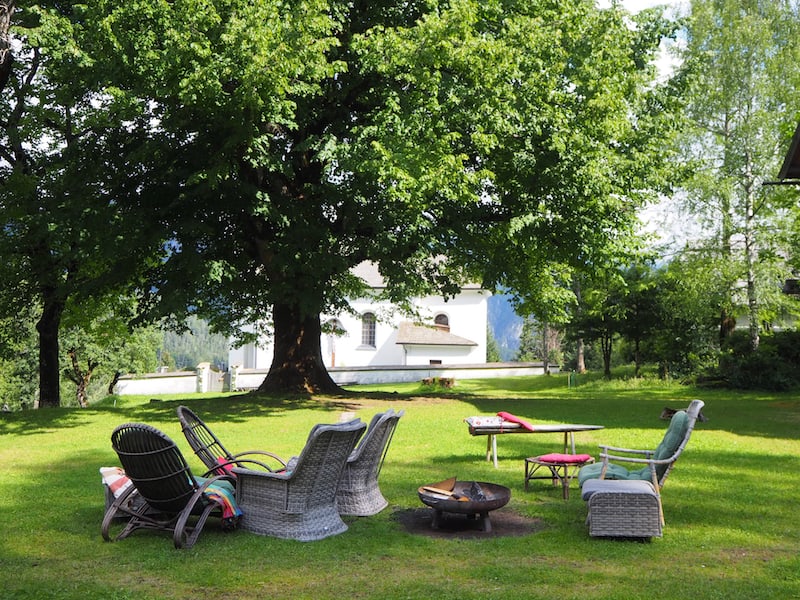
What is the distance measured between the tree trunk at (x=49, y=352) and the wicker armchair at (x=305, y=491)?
18.5m

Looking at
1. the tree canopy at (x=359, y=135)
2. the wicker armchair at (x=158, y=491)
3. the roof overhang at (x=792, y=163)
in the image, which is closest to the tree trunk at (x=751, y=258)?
the tree canopy at (x=359, y=135)

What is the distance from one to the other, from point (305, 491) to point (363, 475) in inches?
45.8

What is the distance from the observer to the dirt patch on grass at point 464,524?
749 centimetres

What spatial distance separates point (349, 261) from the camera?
20.4m

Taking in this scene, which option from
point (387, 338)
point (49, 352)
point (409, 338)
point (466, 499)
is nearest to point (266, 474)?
point (466, 499)

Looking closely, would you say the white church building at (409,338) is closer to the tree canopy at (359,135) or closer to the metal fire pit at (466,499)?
the tree canopy at (359,135)

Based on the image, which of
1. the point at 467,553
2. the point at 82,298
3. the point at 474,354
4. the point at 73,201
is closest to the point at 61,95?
the point at 73,201

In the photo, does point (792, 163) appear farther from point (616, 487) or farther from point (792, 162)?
point (616, 487)

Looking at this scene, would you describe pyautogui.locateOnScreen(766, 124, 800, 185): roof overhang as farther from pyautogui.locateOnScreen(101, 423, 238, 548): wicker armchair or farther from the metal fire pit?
pyautogui.locateOnScreen(101, 423, 238, 548): wicker armchair

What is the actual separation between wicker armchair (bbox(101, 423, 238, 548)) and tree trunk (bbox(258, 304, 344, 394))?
14.7 meters

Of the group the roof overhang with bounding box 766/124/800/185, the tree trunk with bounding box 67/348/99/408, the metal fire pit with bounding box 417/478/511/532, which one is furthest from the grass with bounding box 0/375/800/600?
the tree trunk with bounding box 67/348/99/408

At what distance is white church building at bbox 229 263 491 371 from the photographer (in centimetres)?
5744

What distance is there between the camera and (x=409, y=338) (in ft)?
188

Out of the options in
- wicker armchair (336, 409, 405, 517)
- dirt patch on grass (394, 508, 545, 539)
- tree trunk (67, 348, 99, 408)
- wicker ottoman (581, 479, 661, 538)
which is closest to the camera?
wicker ottoman (581, 479, 661, 538)
